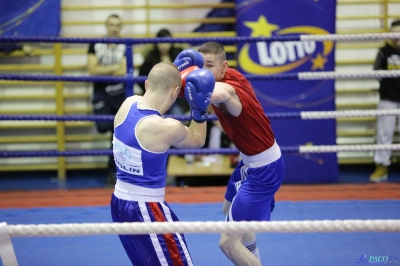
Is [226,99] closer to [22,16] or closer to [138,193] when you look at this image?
[138,193]

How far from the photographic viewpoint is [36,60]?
22.3 ft

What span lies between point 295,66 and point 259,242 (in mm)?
2341

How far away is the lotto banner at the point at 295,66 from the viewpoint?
572 cm

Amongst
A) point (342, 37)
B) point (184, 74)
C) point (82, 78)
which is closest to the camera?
point (184, 74)

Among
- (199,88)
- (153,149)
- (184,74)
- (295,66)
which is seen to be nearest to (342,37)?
(295,66)

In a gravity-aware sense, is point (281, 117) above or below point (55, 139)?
above

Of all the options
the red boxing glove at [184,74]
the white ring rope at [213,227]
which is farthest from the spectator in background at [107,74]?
the white ring rope at [213,227]

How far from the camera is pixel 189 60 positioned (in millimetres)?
2869

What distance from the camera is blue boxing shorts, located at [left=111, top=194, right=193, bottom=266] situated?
2.56 meters

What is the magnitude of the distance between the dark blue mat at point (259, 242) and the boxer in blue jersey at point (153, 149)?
110 cm

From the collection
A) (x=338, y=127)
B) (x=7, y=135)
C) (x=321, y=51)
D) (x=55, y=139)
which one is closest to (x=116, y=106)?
(x=55, y=139)

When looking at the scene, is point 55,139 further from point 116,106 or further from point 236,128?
point 236,128

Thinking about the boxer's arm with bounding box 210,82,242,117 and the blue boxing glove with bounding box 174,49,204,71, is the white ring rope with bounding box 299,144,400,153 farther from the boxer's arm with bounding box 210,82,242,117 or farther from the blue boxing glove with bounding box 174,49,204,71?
the blue boxing glove with bounding box 174,49,204,71

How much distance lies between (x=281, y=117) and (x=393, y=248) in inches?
56.4
